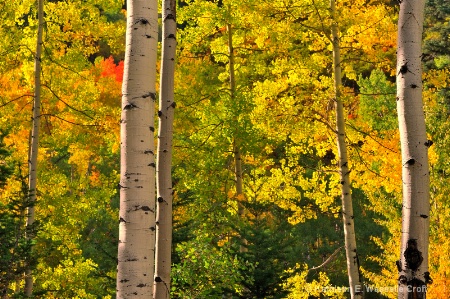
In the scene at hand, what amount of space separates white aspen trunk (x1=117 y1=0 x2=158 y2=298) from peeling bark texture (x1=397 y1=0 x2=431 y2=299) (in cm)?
168

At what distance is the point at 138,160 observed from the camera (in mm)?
3332

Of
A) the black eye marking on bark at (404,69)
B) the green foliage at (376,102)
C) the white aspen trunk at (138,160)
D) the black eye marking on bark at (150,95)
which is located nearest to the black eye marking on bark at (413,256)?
the black eye marking on bark at (404,69)

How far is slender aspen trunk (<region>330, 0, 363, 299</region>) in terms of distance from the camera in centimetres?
911

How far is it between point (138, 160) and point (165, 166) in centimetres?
252

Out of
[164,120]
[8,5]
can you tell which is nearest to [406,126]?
[164,120]

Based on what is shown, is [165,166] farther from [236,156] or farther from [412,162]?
[236,156]

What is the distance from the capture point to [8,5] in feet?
34.0

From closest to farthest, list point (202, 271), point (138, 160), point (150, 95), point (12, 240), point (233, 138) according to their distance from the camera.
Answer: point (138, 160)
point (150, 95)
point (202, 271)
point (12, 240)
point (233, 138)

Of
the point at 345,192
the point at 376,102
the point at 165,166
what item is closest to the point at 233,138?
the point at 345,192

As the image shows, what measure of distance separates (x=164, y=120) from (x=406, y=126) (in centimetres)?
285

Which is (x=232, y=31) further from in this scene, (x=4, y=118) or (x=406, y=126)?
(x=406, y=126)

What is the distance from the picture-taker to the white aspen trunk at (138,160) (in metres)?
3.24

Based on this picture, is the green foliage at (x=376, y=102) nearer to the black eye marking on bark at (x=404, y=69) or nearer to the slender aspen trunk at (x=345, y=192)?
the slender aspen trunk at (x=345, y=192)

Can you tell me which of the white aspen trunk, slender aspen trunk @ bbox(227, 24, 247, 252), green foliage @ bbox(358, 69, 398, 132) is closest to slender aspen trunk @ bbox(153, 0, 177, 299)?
the white aspen trunk
